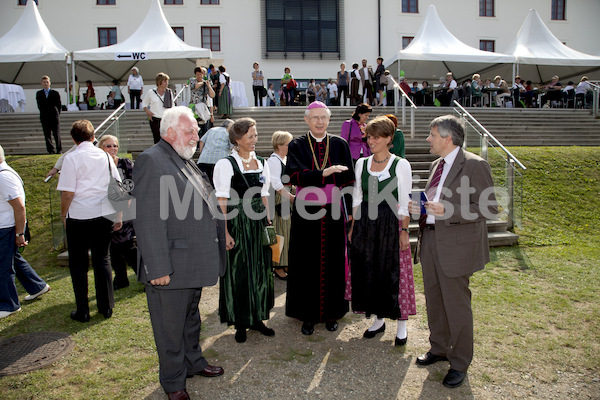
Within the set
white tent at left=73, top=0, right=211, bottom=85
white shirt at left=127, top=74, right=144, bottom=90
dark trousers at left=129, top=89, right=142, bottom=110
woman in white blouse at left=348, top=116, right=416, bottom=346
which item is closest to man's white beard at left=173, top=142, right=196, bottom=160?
woman in white blouse at left=348, top=116, right=416, bottom=346

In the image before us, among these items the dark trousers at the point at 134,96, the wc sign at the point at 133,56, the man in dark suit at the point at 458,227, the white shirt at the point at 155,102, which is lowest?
the man in dark suit at the point at 458,227

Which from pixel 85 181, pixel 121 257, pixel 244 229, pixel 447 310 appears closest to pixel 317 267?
pixel 244 229

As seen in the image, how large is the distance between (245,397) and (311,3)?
27.2 meters

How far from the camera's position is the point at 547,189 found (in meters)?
9.69

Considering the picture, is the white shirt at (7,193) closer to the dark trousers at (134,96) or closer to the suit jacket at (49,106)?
the suit jacket at (49,106)

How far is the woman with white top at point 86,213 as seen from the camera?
15.6 ft

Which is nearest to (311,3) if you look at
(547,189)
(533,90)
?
(533,90)

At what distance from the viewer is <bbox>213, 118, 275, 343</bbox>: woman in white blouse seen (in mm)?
4203

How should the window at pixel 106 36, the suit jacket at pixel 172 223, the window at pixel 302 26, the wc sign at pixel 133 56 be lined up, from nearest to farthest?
the suit jacket at pixel 172 223 → the wc sign at pixel 133 56 → the window at pixel 302 26 → the window at pixel 106 36

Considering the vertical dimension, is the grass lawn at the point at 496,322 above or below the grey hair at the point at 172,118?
below

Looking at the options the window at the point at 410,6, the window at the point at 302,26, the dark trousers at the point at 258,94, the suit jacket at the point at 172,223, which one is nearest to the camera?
the suit jacket at the point at 172,223

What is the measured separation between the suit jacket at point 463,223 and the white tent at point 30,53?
17.8 m

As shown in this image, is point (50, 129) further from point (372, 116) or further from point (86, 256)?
point (372, 116)

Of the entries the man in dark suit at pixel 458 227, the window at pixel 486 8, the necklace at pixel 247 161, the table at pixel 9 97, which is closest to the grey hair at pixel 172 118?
the necklace at pixel 247 161
